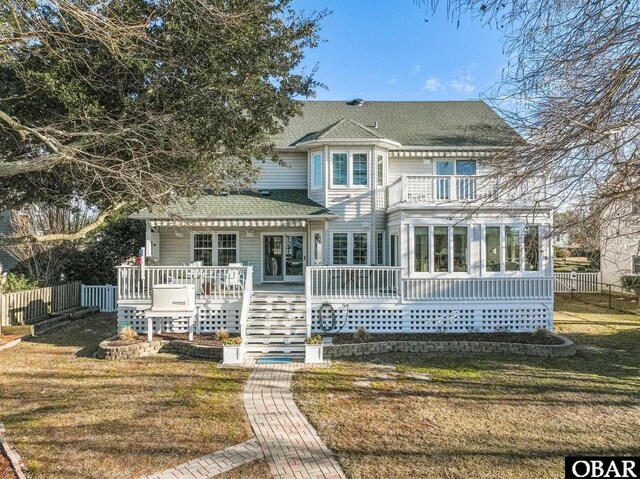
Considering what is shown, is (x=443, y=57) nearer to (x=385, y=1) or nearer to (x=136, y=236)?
(x=385, y=1)

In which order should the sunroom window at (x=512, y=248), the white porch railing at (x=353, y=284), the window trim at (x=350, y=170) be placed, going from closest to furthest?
the white porch railing at (x=353, y=284) < the sunroom window at (x=512, y=248) < the window trim at (x=350, y=170)

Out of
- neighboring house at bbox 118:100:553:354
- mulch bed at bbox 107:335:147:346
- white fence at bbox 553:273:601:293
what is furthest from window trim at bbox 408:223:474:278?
white fence at bbox 553:273:601:293

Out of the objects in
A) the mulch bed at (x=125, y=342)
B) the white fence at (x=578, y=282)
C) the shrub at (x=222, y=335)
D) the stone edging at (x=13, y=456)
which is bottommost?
the stone edging at (x=13, y=456)

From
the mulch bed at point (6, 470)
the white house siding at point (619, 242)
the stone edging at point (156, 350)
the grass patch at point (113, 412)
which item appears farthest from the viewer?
the stone edging at point (156, 350)

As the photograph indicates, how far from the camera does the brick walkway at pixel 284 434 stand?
17.6 feet

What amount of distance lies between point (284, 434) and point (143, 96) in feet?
27.1

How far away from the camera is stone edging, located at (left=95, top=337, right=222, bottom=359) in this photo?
11391mm

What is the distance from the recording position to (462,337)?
13398mm

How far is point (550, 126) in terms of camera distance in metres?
4.97

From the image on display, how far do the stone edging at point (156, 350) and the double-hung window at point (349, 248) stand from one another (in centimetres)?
738

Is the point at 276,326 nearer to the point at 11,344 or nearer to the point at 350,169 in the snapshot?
the point at 350,169

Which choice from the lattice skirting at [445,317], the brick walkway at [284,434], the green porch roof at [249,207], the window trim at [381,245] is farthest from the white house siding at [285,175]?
the brick walkway at [284,434]

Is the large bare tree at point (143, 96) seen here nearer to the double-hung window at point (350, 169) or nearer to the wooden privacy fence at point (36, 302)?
the wooden privacy fence at point (36, 302)

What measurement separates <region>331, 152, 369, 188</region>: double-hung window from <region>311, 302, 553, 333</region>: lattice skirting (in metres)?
5.90
